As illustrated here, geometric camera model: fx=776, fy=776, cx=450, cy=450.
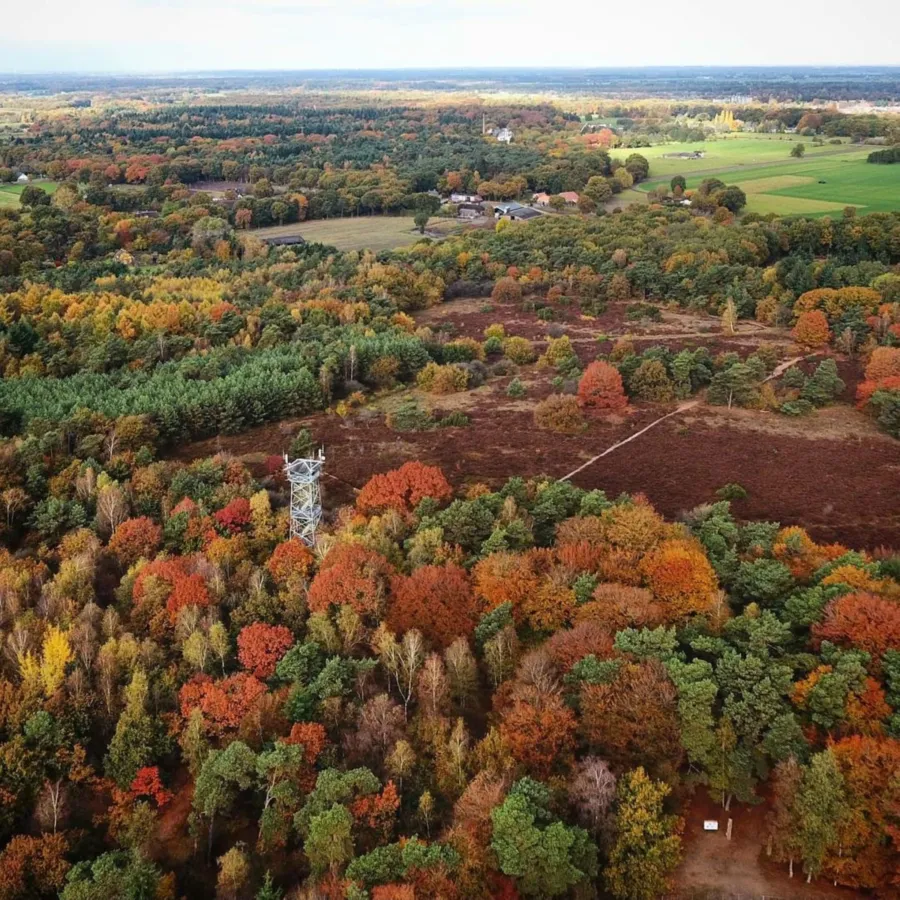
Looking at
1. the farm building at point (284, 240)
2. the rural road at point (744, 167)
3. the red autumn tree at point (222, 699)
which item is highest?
the rural road at point (744, 167)

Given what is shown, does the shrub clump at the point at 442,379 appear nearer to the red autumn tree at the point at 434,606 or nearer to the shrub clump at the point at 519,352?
the shrub clump at the point at 519,352

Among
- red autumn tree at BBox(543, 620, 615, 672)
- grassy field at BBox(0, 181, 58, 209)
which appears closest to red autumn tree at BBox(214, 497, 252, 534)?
red autumn tree at BBox(543, 620, 615, 672)

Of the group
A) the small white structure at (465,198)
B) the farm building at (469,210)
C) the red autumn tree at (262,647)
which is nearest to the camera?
the red autumn tree at (262,647)

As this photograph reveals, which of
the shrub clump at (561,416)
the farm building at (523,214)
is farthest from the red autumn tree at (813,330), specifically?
the farm building at (523,214)

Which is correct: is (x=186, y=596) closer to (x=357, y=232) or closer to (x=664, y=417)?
(x=664, y=417)

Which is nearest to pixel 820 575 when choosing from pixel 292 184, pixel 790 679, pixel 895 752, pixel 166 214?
pixel 790 679

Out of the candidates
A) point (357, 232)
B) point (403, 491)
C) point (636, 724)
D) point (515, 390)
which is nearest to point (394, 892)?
point (636, 724)

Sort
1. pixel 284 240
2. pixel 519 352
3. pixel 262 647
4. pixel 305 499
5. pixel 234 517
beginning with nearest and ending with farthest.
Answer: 1. pixel 262 647
2. pixel 305 499
3. pixel 234 517
4. pixel 519 352
5. pixel 284 240

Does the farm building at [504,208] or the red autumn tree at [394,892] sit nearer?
the red autumn tree at [394,892]
